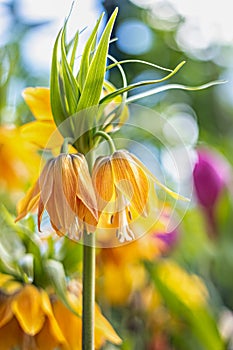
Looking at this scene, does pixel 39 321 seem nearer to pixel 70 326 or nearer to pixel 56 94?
pixel 70 326

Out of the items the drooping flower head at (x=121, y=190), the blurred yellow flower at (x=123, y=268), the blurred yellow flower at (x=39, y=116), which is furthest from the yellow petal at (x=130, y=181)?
the blurred yellow flower at (x=123, y=268)

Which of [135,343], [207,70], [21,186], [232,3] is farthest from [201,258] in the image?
[207,70]

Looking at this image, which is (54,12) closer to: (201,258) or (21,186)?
(21,186)

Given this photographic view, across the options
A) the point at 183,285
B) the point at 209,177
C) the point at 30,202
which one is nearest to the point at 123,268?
the point at 183,285

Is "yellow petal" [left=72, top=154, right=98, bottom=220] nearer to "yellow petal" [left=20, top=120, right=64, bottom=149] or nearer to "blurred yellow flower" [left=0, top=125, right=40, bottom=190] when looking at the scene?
"yellow petal" [left=20, top=120, right=64, bottom=149]

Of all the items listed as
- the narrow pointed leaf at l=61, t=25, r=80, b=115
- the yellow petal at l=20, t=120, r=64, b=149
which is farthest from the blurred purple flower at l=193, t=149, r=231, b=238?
the narrow pointed leaf at l=61, t=25, r=80, b=115
